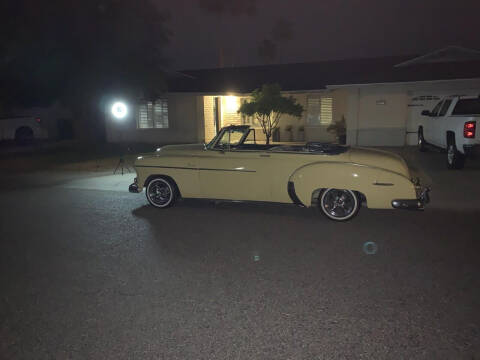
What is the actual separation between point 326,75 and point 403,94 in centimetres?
618

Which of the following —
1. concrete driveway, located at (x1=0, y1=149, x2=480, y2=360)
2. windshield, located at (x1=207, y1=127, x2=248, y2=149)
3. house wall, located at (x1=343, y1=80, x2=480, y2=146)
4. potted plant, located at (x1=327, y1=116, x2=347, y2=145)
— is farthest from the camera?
potted plant, located at (x1=327, y1=116, x2=347, y2=145)

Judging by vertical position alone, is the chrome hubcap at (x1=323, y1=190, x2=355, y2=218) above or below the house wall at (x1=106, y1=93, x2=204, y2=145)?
below

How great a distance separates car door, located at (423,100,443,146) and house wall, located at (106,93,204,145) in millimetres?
10730

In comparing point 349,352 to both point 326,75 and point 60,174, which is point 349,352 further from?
point 326,75

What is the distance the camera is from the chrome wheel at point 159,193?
779 centimetres

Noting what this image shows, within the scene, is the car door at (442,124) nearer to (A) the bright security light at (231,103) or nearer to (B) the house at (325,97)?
(B) the house at (325,97)

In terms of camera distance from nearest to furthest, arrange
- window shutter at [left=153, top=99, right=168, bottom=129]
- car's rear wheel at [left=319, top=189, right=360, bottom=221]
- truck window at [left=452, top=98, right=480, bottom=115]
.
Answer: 1. car's rear wheel at [left=319, top=189, right=360, bottom=221]
2. truck window at [left=452, top=98, right=480, bottom=115]
3. window shutter at [left=153, top=99, right=168, bottom=129]

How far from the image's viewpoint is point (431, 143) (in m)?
13.6

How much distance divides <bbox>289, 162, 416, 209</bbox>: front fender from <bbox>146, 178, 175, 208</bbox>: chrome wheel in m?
2.51

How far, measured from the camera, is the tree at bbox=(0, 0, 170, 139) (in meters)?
15.8

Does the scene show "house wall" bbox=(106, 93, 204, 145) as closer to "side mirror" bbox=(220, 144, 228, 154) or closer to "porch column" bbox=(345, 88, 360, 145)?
"porch column" bbox=(345, 88, 360, 145)

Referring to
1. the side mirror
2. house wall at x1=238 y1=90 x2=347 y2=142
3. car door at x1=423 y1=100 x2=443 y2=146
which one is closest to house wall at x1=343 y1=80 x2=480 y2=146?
house wall at x1=238 y1=90 x2=347 y2=142

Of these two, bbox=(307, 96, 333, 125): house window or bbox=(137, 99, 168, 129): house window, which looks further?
bbox=(137, 99, 168, 129): house window

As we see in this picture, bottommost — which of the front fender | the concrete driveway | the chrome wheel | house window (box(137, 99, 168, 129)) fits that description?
the concrete driveway
